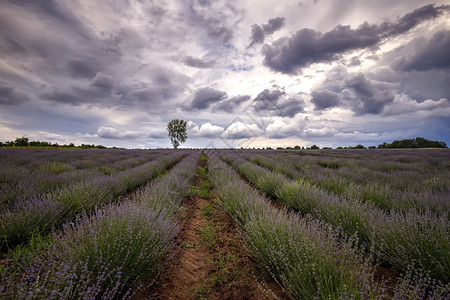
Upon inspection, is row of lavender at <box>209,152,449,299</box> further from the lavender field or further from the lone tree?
the lone tree

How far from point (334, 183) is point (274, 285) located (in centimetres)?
385

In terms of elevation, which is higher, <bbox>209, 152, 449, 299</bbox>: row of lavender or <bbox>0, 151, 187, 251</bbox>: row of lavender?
<bbox>0, 151, 187, 251</bbox>: row of lavender

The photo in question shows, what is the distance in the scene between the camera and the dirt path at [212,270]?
2.02 m

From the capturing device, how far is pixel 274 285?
2062 millimetres

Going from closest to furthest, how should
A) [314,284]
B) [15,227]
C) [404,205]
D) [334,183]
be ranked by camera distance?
[314,284]
[15,227]
[404,205]
[334,183]

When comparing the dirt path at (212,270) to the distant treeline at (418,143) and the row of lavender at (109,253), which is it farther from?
the distant treeline at (418,143)

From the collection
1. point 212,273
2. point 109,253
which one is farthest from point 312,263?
point 109,253

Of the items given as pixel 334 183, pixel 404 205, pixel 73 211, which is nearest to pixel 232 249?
pixel 73 211

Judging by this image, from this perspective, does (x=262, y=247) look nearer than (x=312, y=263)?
No

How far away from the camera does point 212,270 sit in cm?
242

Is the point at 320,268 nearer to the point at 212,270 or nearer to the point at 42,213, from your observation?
the point at 212,270

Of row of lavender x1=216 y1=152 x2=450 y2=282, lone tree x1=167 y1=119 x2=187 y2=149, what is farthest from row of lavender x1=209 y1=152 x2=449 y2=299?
lone tree x1=167 y1=119 x2=187 y2=149

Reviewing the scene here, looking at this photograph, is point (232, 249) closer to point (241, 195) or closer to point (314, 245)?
point (241, 195)

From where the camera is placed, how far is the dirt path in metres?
2.02
